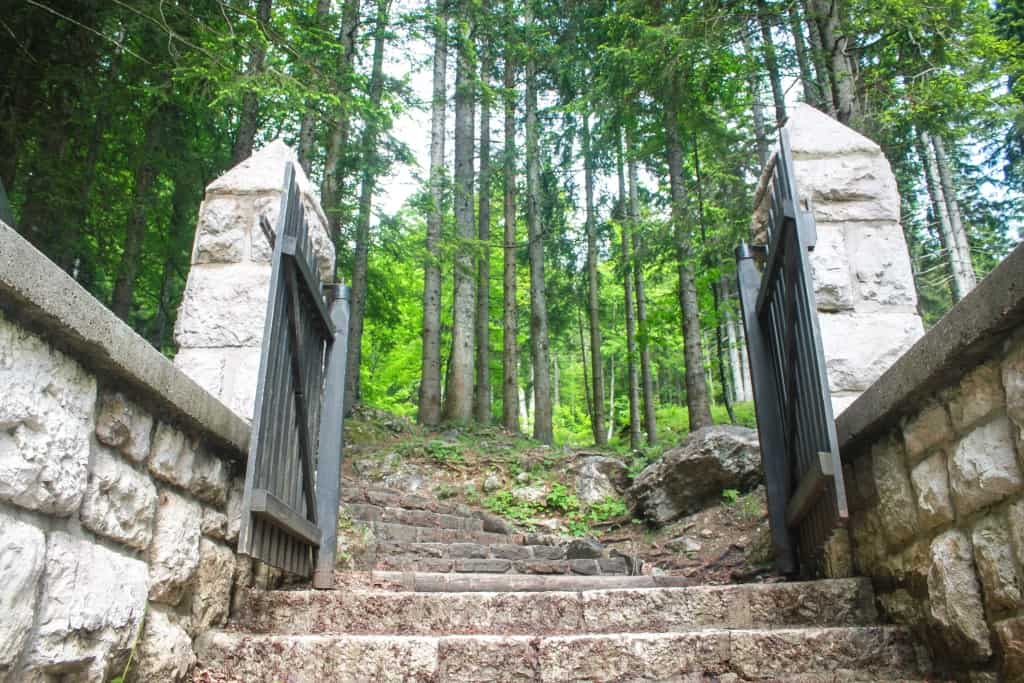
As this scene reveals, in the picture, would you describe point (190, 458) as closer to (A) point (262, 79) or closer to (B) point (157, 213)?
(A) point (262, 79)

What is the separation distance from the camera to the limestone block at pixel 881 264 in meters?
3.26

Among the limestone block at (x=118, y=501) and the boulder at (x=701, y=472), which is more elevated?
the boulder at (x=701, y=472)

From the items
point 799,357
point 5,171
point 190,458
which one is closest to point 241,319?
point 190,458

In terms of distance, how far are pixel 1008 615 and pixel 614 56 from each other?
26.8 ft

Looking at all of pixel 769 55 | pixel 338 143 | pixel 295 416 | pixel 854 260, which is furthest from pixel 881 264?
pixel 338 143

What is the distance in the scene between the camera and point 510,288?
13.4 meters

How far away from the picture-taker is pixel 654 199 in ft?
52.4

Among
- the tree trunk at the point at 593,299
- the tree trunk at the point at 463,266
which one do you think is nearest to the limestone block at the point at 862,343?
the tree trunk at the point at 463,266

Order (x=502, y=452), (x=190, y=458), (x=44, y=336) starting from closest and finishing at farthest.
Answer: (x=44, y=336) → (x=190, y=458) → (x=502, y=452)

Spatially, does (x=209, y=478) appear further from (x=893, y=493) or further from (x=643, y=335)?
(x=643, y=335)

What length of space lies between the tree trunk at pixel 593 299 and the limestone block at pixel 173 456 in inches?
460

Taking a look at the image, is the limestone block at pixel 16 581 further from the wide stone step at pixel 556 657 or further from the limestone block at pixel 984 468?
the limestone block at pixel 984 468

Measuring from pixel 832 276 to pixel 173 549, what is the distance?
2.78 m

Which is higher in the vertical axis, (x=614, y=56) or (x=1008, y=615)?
(x=614, y=56)
